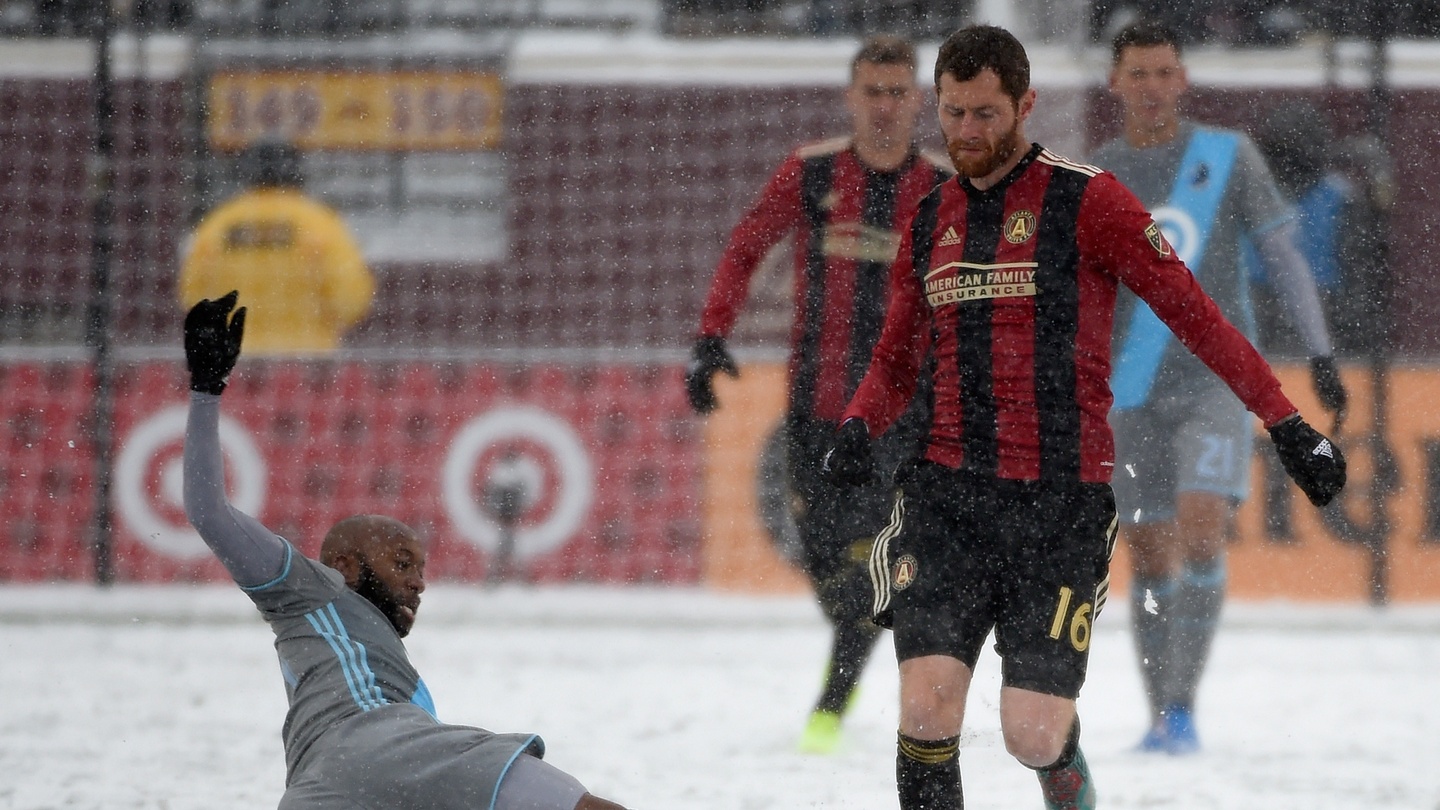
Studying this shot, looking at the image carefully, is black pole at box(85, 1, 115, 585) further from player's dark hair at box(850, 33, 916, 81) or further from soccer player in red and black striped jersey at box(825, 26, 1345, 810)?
soccer player in red and black striped jersey at box(825, 26, 1345, 810)

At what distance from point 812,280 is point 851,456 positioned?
6.32 ft

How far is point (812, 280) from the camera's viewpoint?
5434mm

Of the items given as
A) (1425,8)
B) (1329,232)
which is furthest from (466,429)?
(1425,8)

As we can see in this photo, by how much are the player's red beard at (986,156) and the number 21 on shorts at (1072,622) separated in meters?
0.80

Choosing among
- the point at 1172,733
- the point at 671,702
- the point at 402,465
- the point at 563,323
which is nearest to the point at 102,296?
the point at 402,465

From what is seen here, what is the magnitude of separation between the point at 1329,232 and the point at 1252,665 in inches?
111

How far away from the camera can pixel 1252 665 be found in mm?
7332

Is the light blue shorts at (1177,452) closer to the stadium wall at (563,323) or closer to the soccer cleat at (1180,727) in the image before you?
the soccer cleat at (1180,727)

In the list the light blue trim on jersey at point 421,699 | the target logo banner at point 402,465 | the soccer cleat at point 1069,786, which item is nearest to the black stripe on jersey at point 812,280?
the soccer cleat at point 1069,786

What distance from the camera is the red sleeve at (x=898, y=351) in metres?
3.62

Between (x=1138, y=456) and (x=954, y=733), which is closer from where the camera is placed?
(x=954, y=733)

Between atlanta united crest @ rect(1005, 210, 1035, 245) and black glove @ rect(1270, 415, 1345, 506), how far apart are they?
611 millimetres

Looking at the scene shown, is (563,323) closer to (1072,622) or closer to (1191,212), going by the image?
(1191,212)

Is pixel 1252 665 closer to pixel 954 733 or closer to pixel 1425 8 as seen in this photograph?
pixel 954 733
